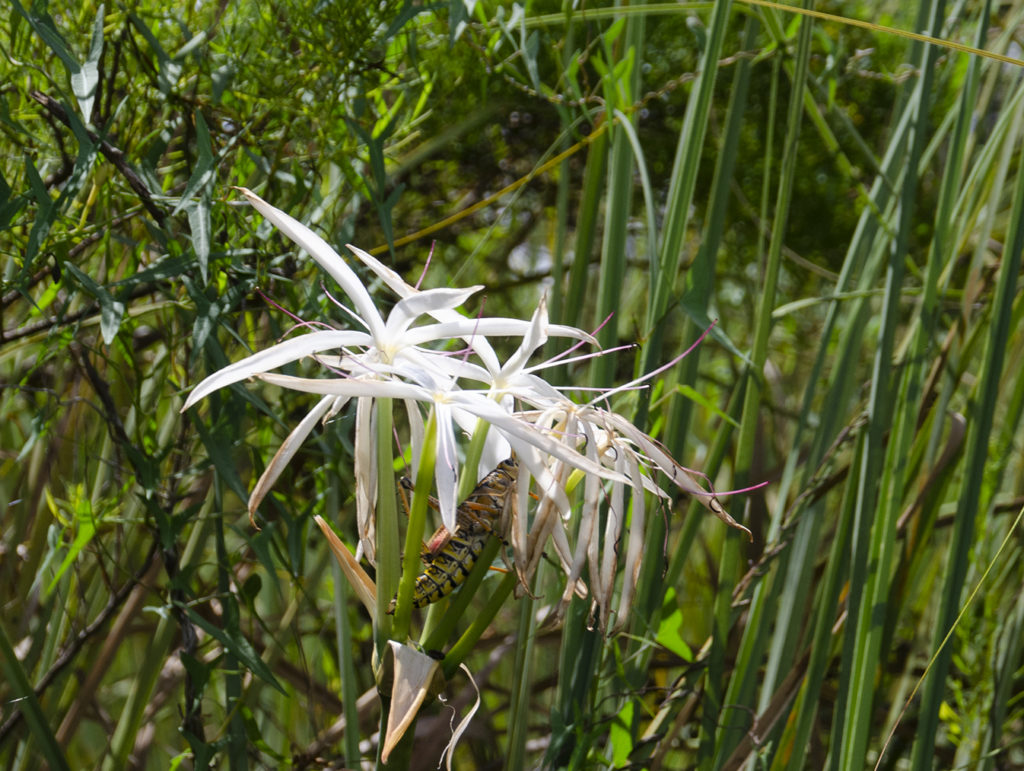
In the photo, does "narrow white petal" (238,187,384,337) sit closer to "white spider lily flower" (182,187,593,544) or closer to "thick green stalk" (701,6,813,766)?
"white spider lily flower" (182,187,593,544)

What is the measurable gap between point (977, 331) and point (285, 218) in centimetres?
51

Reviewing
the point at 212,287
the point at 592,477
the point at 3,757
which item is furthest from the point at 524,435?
the point at 3,757

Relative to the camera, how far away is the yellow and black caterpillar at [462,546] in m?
0.25

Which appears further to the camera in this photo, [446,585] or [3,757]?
[3,757]

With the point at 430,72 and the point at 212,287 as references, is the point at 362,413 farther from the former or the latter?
the point at 430,72

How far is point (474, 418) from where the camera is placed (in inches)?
10.8

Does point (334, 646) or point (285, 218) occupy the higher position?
point (285, 218)

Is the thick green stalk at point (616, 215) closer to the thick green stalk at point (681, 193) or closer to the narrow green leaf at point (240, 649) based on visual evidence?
the thick green stalk at point (681, 193)

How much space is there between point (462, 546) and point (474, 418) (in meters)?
0.04

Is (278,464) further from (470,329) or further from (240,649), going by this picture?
(240,649)

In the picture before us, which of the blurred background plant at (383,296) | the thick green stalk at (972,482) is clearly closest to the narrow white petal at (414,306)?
the blurred background plant at (383,296)

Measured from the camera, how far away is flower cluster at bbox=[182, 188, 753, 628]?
0.23 metres

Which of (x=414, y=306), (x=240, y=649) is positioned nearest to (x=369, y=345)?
(x=414, y=306)

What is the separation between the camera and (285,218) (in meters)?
0.25
